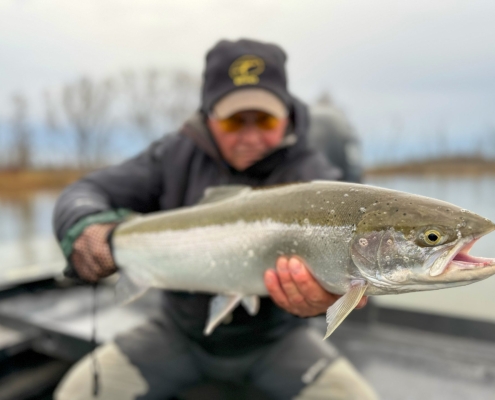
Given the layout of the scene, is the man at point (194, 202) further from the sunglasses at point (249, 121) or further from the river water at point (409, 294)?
the river water at point (409, 294)

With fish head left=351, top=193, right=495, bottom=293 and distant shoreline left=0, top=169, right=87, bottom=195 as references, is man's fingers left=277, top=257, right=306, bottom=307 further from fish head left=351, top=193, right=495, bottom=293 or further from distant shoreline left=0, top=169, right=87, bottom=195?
distant shoreline left=0, top=169, right=87, bottom=195

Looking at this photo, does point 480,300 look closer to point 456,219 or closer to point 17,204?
point 456,219

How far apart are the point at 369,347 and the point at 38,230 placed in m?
5.17

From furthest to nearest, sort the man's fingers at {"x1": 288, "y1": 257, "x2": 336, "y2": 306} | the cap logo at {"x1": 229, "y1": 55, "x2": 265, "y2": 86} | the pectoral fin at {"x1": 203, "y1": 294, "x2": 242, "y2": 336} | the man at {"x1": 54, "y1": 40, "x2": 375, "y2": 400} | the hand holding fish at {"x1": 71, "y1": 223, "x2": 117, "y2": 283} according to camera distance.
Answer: the cap logo at {"x1": 229, "y1": 55, "x2": 265, "y2": 86} → the man at {"x1": 54, "y1": 40, "x2": 375, "y2": 400} → the hand holding fish at {"x1": 71, "y1": 223, "x2": 117, "y2": 283} → the pectoral fin at {"x1": 203, "y1": 294, "x2": 242, "y2": 336} → the man's fingers at {"x1": 288, "y1": 257, "x2": 336, "y2": 306}

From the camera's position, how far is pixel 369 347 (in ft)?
11.1

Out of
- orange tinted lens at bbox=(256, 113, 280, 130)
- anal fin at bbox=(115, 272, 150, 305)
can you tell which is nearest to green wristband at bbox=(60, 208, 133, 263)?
anal fin at bbox=(115, 272, 150, 305)

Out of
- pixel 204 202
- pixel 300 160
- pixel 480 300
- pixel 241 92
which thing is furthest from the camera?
pixel 480 300

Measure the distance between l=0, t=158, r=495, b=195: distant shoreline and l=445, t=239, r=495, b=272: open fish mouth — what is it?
2.27m

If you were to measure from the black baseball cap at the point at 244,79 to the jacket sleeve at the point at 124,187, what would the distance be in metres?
0.52

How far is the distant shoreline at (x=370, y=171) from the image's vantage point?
369cm

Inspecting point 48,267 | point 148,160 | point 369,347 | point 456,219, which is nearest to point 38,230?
point 48,267

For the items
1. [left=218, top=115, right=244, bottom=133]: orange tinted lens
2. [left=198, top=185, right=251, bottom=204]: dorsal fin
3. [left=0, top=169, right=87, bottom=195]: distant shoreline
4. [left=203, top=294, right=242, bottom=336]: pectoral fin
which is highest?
[left=218, top=115, right=244, bottom=133]: orange tinted lens

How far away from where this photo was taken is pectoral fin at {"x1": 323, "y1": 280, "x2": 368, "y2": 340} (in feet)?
4.20

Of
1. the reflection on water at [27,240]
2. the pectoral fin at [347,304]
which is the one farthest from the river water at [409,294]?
the pectoral fin at [347,304]
